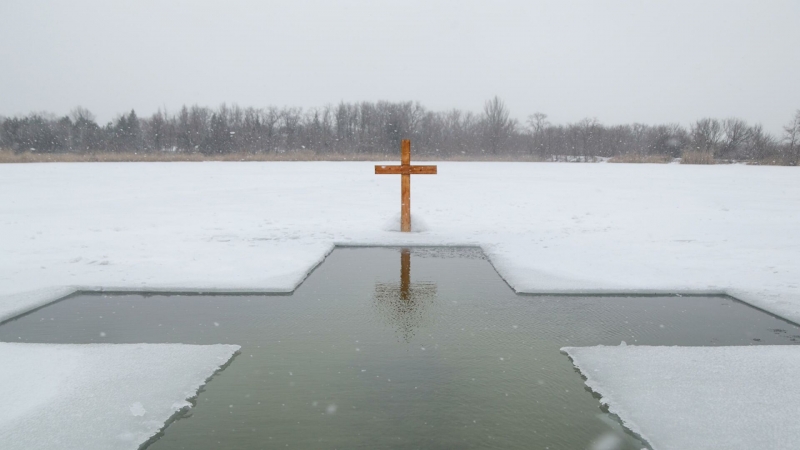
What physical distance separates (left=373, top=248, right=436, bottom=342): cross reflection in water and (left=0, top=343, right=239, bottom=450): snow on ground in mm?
1297

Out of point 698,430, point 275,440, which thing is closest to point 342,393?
point 275,440

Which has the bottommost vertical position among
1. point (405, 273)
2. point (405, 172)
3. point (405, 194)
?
point (405, 273)

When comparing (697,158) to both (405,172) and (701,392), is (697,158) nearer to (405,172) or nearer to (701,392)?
(405,172)

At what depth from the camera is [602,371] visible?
3475 millimetres

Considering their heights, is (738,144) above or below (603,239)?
above

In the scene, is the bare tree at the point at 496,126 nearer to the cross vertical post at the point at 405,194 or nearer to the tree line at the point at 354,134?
the tree line at the point at 354,134

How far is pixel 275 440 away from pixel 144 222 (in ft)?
28.2

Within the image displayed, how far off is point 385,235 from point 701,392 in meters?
5.88

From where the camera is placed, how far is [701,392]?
3.18m

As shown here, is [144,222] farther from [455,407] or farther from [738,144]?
[738,144]

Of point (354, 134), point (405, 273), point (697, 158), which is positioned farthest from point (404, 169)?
point (354, 134)

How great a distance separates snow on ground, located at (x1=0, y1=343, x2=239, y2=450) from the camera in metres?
2.70

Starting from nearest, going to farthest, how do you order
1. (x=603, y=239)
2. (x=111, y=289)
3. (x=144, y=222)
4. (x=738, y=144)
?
(x=111, y=289) < (x=603, y=239) < (x=144, y=222) < (x=738, y=144)

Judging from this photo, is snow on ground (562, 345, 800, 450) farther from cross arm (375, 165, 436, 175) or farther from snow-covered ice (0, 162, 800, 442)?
cross arm (375, 165, 436, 175)
